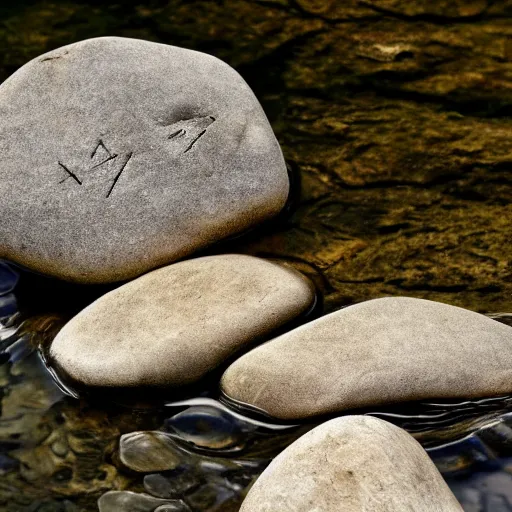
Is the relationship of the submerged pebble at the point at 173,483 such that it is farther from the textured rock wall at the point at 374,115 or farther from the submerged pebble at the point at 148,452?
the textured rock wall at the point at 374,115

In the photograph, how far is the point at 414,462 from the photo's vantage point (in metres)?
2.29

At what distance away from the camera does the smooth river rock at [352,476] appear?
217 cm

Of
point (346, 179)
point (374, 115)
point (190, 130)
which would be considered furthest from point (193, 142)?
point (374, 115)

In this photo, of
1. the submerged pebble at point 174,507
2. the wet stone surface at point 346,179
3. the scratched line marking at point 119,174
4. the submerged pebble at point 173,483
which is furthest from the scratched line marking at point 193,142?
the submerged pebble at point 174,507

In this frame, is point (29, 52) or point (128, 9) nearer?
point (29, 52)

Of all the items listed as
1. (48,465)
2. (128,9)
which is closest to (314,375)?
(48,465)

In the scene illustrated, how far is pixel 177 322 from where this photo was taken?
9.58 ft

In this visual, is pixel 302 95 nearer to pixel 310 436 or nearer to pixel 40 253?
pixel 40 253

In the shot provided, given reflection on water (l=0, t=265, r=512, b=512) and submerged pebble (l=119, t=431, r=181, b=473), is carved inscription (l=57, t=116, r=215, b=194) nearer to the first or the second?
reflection on water (l=0, t=265, r=512, b=512)

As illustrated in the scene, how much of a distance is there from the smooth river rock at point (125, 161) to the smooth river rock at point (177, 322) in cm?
28

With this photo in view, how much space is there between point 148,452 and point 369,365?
73 centimetres

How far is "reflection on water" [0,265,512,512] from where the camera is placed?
2.50 metres

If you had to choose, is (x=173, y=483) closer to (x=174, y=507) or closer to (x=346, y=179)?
(x=174, y=507)

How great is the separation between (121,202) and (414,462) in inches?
64.2
